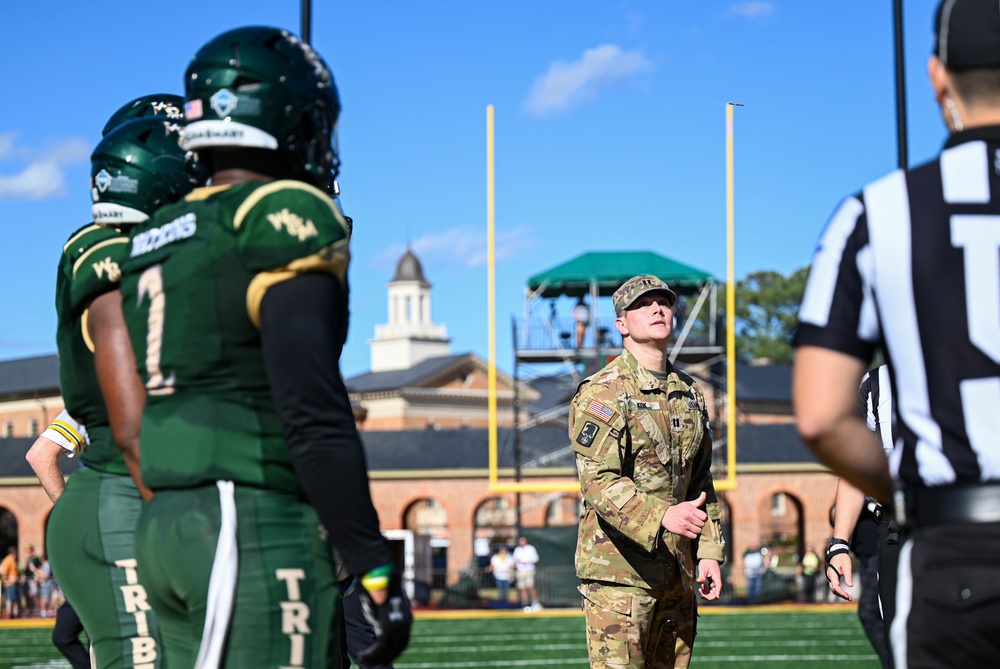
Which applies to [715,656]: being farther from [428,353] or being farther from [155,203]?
[428,353]

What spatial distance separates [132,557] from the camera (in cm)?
406

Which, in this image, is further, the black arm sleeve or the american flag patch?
the american flag patch

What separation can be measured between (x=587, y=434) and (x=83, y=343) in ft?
8.84

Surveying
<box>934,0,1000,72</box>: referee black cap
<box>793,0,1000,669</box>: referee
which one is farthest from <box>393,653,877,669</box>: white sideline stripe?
<box>934,0,1000,72</box>: referee black cap

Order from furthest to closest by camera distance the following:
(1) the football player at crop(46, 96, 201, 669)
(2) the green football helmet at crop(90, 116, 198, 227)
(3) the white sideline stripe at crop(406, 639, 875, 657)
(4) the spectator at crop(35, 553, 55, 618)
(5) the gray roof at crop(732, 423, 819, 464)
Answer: (5) the gray roof at crop(732, 423, 819, 464), (4) the spectator at crop(35, 553, 55, 618), (3) the white sideline stripe at crop(406, 639, 875, 657), (2) the green football helmet at crop(90, 116, 198, 227), (1) the football player at crop(46, 96, 201, 669)

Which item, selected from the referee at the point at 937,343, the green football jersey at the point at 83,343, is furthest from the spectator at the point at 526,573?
the referee at the point at 937,343

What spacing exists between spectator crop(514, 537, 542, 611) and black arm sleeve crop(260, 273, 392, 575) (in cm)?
→ 2795

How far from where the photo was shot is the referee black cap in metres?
2.75

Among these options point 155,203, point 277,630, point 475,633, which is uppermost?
point 155,203

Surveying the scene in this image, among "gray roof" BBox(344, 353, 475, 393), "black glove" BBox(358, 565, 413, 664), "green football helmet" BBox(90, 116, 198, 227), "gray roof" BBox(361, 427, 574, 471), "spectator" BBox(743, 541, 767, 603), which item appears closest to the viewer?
"black glove" BBox(358, 565, 413, 664)

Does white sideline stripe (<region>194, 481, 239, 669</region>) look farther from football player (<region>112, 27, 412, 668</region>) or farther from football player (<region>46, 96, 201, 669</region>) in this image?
football player (<region>46, 96, 201, 669</region>)

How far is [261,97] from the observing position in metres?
3.41

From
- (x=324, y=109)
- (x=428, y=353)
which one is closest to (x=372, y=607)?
(x=324, y=109)

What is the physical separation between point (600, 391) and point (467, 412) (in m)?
106
